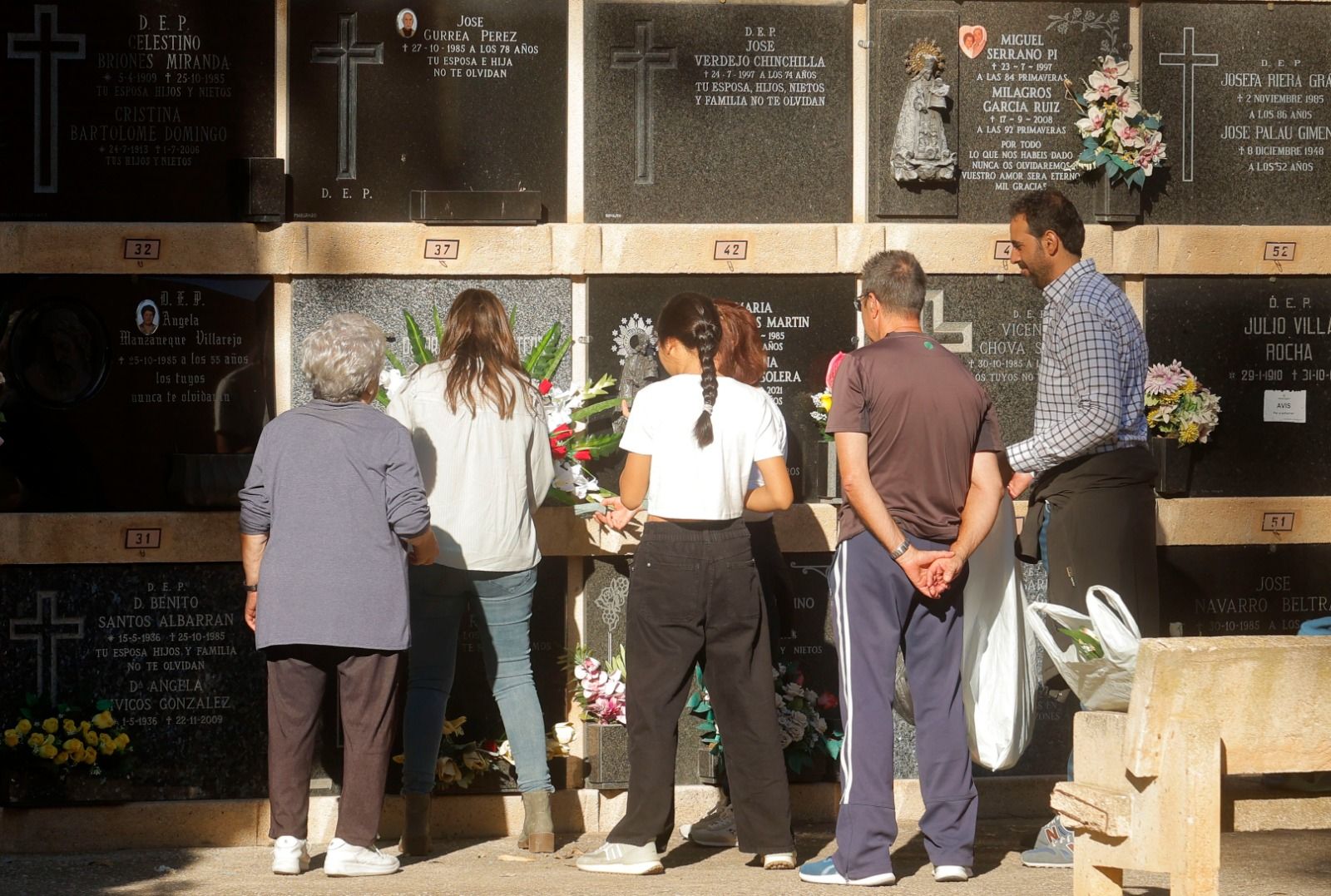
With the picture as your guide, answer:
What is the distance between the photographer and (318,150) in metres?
5.68

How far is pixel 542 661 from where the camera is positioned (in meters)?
5.70

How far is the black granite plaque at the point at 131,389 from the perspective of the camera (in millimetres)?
5559

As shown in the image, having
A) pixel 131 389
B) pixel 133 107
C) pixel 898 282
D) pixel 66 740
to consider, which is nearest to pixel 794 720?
pixel 898 282

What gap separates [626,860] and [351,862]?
2.43 ft

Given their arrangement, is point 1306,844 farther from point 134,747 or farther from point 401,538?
point 134,747

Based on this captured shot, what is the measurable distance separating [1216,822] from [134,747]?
3.45 m

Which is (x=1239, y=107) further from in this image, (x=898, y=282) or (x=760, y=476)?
(x=760, y=476)

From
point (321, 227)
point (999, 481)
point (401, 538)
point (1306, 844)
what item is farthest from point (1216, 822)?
point (321, 227)

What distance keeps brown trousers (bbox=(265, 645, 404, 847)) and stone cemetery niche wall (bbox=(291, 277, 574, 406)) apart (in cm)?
126

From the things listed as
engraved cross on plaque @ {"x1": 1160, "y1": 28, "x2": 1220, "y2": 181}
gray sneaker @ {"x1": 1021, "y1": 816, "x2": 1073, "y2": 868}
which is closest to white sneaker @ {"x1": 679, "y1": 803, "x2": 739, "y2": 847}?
gray sneaker @ {"x1": 1021, "y1": 816, "x2": 1073, "y2": 868}

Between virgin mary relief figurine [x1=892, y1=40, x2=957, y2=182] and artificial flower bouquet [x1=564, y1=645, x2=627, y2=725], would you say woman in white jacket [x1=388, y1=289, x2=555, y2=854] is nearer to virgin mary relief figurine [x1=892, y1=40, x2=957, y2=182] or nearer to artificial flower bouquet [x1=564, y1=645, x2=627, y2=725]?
artificial flower bouquet [x1=564, y1=645, x2=627, y2=725]

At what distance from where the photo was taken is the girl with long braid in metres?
4.69

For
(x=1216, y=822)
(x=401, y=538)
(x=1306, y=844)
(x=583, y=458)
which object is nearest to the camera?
(x=1216, y=822)

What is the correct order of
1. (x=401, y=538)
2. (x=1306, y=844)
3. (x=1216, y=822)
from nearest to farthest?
(x=1216, y=822) → (x=401, y=538) → (x=1306, y=844)
